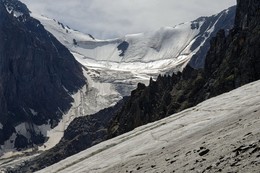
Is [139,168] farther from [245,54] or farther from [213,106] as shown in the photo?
[245,54]

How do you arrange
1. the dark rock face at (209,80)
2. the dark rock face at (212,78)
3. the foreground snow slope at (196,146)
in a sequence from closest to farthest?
1. the foreground snow slope at (196,146)
2. the dark rock face at (212,78)
3. the dark rock face at (209,80)

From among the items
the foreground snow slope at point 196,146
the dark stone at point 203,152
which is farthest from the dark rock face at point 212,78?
the dark stone at point 203,152

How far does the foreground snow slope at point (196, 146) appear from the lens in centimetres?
1816

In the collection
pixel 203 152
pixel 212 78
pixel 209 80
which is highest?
pixel 212 78

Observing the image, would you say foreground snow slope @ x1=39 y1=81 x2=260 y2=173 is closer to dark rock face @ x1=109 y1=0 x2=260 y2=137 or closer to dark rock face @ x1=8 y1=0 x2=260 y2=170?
dark rock face @ x1=8 y1=0 x2=260 y2=170

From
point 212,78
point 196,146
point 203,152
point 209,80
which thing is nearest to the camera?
point 203,152

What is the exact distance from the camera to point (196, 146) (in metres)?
21.8

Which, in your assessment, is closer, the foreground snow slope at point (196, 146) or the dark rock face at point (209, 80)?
the foreground snow slope at point (196, 146)

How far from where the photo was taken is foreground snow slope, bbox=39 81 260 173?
1816 cm

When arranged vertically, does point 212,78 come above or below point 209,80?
above

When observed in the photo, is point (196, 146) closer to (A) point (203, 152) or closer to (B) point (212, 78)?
(A) point (203, 152)

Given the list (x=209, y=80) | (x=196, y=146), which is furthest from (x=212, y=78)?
(x=196, y=146)

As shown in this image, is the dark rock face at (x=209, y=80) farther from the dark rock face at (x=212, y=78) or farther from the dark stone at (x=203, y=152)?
the dark stone at (x=203, y=152)

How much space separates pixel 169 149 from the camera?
23.7m
